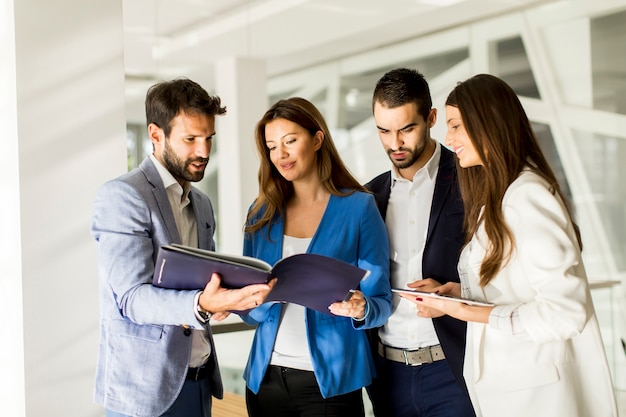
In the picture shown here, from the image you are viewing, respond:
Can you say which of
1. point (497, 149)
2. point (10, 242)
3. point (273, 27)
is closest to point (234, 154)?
point (273, 27)

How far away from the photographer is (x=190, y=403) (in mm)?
2215

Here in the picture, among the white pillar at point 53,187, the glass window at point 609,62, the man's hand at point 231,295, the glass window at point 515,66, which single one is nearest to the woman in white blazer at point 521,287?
the man's hand at point 231,295

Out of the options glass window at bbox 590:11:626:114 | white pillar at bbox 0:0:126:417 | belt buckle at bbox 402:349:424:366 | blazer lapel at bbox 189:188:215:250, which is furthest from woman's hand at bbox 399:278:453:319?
glass window at bbox 590:11:626:114

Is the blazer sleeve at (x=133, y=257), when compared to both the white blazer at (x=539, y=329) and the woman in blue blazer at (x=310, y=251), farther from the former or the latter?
the white blazer at (x=539, y=329)

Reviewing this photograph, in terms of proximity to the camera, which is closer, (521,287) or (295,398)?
(521,287)

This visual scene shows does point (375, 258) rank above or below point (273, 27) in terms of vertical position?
below

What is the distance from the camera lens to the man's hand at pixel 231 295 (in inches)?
74.9

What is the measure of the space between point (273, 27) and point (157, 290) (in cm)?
620

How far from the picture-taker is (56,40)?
259 cm

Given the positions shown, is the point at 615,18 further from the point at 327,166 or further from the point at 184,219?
the point at 184,219

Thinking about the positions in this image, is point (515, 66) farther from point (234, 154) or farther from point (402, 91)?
point (402, 91)

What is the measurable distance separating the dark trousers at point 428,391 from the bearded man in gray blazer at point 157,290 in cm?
67

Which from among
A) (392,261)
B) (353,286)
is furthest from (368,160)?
(353,286)

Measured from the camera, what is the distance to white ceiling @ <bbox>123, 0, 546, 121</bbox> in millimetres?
6505
